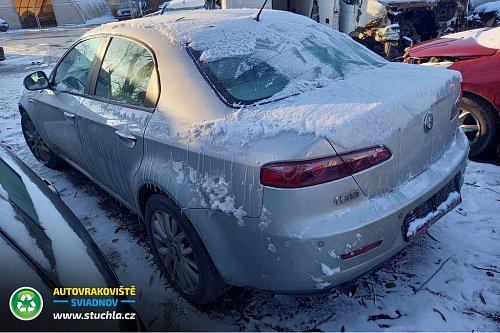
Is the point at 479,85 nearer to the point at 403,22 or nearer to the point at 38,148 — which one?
the point at 38,148

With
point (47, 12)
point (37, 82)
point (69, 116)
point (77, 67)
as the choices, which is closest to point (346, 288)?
point (69, 116)

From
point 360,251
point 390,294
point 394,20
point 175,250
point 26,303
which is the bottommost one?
point 390,294

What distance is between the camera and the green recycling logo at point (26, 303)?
125 cm

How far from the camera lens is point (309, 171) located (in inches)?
66.7

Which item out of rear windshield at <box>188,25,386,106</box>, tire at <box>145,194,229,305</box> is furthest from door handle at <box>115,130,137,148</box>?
rear windshield at <box>188,25,386,106</box>

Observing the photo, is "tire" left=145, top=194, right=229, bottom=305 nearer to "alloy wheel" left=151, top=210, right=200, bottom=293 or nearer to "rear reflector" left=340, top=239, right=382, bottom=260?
"alloy wheel" left=151, top=210, right=200, bottom=293

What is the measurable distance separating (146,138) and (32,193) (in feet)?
2.26

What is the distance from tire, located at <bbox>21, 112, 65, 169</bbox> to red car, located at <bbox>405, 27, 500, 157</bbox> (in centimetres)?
438

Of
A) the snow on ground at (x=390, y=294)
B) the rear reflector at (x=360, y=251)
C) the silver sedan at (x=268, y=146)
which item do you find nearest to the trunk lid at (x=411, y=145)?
the silver sedan at (x=268, y=146)

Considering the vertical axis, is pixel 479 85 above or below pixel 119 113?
below

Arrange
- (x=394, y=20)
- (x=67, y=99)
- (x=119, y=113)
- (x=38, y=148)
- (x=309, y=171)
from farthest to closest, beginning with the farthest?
(x=394, y=20) < (x=38, y=148) < (x=67, y=99) < (x=119, y=113) < (x=309, y=171)

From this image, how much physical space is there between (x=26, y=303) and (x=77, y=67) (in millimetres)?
2646

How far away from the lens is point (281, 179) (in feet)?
5.59

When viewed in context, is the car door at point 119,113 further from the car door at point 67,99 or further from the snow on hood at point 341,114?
the snow on hood at point 341,114
